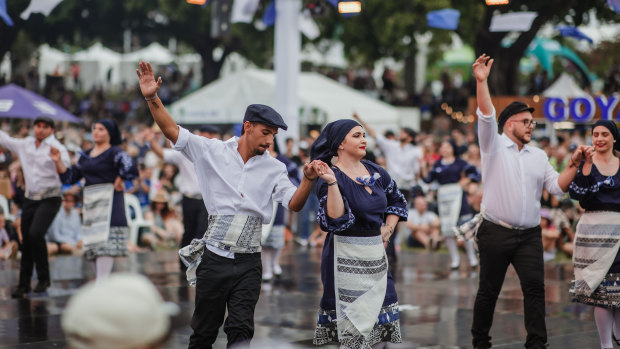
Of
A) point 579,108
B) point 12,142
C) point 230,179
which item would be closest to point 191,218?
point 12,142

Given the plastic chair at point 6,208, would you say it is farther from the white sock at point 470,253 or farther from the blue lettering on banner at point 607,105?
the blue lettering on banner at point 607,105

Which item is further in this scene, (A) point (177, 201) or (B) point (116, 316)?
(A) point (177, 201)

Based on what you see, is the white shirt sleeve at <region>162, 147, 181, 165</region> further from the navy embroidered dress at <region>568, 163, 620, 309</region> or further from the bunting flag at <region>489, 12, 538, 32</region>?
the bunting flag at <region>489, 12, 538, 32</region>

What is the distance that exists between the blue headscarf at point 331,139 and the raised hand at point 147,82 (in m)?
1.21

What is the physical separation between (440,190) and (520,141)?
6.82 m

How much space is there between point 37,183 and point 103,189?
106 cm

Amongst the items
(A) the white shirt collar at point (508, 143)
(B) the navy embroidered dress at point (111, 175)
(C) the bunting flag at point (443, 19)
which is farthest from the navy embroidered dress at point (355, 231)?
(C) the bunting flag at point (443, 19)

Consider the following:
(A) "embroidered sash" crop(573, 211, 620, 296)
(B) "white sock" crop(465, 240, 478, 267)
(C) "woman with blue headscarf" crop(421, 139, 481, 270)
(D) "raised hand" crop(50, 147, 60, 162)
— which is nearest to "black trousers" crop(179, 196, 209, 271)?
(D) "raised hand" crop(50, 147, 60, 162)

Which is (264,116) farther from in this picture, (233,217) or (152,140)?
(152,140)

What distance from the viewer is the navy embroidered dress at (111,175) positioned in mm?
10172

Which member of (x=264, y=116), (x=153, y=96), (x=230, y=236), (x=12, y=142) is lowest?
(x=230, y=236)

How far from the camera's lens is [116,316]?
263 centimetres

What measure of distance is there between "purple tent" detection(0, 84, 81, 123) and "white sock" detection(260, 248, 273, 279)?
7.42 metres

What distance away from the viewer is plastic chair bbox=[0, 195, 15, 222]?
595 inches
